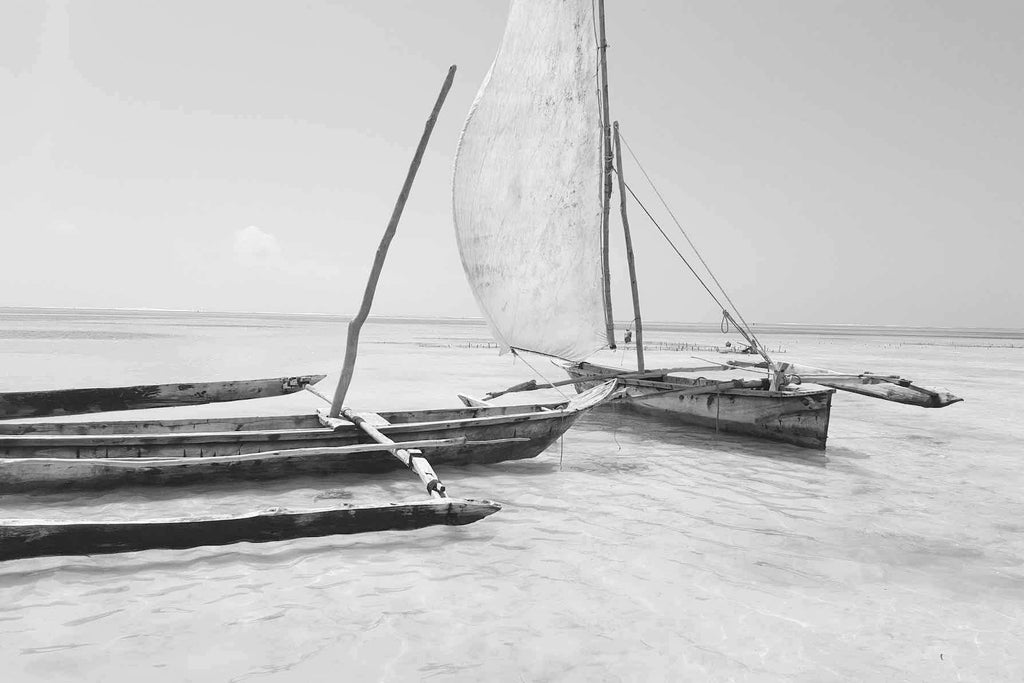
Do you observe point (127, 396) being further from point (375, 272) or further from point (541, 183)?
point (541, 183)

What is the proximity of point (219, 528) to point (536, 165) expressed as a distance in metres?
7.56

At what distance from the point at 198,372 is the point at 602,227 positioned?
1707 centimetres

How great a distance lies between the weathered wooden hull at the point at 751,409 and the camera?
11.0 meters

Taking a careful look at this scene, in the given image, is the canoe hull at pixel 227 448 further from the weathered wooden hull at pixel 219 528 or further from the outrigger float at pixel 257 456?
the weathered wooden hull at pixel 219 528

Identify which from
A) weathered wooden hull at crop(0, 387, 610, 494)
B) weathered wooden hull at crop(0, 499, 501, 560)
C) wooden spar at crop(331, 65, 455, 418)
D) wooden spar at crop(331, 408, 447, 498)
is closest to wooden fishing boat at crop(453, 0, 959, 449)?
wooden spar at crop(331, 65, 455, 418)

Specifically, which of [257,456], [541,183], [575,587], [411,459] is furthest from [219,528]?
[541,183]

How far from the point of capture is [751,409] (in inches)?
463

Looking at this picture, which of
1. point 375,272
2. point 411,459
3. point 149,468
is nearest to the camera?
point 149,468

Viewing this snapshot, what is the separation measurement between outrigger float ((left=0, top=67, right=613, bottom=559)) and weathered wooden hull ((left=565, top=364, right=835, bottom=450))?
2722 mm

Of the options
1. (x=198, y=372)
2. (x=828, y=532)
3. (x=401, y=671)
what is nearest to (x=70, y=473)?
(x=401, y=671)

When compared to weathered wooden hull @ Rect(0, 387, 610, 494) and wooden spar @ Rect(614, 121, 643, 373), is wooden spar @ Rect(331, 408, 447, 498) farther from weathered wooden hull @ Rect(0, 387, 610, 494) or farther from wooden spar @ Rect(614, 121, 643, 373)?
wooden spar @ Rect(614, 121, 643, 373)

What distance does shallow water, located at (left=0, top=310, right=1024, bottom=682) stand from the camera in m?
4.23

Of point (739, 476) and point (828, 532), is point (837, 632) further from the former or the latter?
point (739, 476)

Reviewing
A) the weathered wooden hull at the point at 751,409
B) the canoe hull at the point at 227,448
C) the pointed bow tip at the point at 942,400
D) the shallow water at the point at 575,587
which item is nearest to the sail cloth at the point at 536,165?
the weathered wooden hull at the point at 751,409
